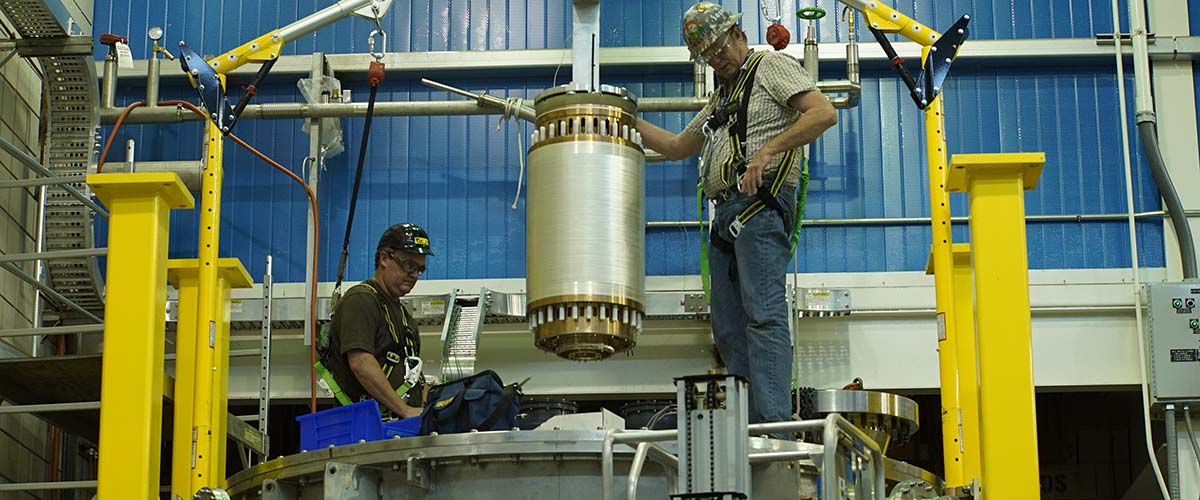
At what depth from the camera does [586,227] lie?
7992 millimetres

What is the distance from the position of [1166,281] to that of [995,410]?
15.8 feet

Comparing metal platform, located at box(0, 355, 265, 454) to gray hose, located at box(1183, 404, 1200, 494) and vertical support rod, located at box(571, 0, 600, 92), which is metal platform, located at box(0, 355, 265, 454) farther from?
gray hose, located at box(1183, 404, 1200, 494)

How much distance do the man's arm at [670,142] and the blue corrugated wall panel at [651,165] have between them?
282 cm

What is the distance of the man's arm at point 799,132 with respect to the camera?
7867 millimetres

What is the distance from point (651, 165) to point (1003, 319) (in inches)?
198

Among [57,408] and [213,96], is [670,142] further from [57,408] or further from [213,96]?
[57,408]

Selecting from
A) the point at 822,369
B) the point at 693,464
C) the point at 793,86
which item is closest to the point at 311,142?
the point at 822,369

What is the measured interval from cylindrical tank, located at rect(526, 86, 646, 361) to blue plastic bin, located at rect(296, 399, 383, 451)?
3.51ft

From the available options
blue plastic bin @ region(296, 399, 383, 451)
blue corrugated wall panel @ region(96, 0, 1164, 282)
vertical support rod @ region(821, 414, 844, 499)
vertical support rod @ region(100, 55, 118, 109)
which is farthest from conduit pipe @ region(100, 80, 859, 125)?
vertical support rod @ region(821, 414, 844, 499)

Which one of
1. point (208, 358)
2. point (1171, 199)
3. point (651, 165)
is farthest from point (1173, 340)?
point (208, 358)

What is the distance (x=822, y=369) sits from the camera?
11281mm

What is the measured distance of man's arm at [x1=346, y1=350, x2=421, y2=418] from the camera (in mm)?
8383

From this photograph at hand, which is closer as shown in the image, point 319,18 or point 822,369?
point 319,18

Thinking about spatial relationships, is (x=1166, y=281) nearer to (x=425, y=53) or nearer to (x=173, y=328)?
(x=425, y=53)
